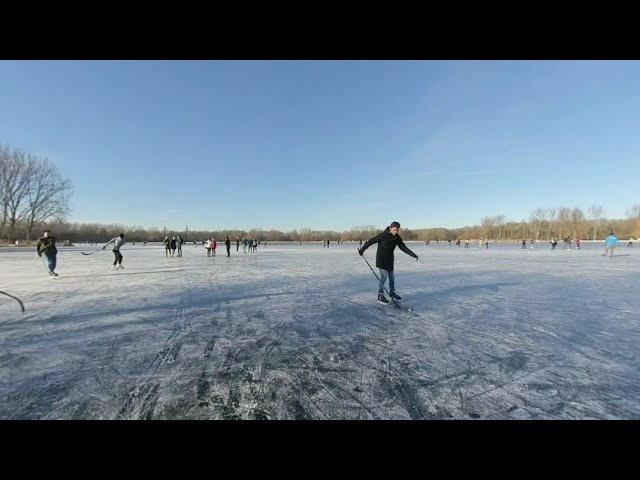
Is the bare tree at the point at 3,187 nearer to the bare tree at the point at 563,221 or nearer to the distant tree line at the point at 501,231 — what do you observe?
the distant tree line at the point at 501,231

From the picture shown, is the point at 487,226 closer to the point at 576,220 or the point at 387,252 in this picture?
the point at 576,220

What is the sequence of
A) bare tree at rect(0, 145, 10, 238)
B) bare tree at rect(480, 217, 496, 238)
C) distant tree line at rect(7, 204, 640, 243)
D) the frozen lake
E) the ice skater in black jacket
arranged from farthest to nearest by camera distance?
bare tree at rect(480, 217, 496, 238) < distant tree line at rect(7, 204, 640, 243) < bare tree at rect(0, 145, 10, 238) < the ice skater in black jacket < the frozen lake

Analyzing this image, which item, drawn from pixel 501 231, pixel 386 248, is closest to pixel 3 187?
pixel 386 248

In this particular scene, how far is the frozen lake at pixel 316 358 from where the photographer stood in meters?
2.14

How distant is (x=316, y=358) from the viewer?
3.04 m

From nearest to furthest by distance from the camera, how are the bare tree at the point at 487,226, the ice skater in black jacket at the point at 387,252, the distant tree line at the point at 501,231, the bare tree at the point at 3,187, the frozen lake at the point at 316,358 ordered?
the frozen lake at the point at 316,358 → the ice skater in black jacket at the point at 387,252 → the bare tree at the point at 3,187 → the distant tree line at the point at 501,231 → the bare tree at the point at 487,226

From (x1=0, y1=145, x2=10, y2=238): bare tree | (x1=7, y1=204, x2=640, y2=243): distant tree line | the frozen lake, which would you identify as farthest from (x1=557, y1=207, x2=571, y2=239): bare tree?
(x1=0, y1=145, x2=10, y2=238): bare tree

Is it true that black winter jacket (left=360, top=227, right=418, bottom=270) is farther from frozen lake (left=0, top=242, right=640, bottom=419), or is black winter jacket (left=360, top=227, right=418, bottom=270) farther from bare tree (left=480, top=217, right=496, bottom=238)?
bare tree (left=480, top=217, right=496, bottom=238)

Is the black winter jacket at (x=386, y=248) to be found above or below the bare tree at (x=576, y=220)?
below

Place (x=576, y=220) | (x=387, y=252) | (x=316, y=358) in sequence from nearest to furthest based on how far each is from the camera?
(x=316, y=358) < (x=387, y=252) < (x=576, y=220)

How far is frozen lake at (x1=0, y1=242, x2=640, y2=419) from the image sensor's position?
2.14 metres

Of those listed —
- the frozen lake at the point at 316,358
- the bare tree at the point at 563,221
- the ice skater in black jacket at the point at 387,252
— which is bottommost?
the frozen lake at the point at 316,358

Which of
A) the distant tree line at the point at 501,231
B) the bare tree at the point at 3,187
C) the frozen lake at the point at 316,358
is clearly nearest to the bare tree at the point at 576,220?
the distant tree line at the point at 501,231
